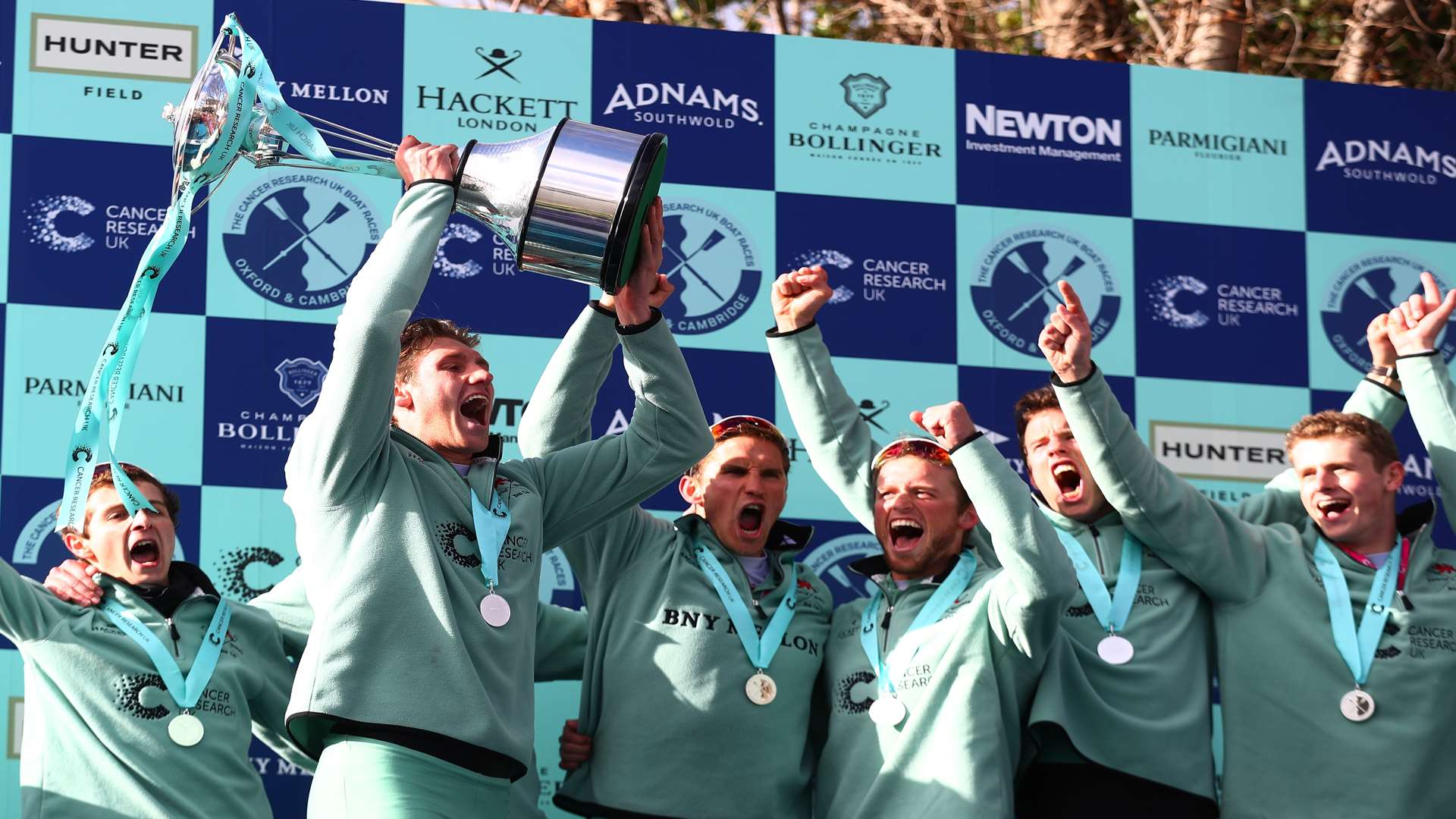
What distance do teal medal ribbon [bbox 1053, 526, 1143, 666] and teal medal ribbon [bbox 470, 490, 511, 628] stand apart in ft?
4.35

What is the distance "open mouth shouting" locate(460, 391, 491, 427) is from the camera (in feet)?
12.4

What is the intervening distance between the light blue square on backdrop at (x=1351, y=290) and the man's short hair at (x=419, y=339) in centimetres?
295

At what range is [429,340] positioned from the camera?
387cm

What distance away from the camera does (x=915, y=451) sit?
173 inches

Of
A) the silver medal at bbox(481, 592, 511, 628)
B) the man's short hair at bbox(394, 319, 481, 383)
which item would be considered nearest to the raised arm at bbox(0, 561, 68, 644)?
the man's short hair at bbox(394, 319, 481, 383)

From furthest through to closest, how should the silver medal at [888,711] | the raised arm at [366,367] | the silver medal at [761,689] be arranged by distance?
the silver medal at [761,689], the silver medal at [888,711], the raised arm at [366,367]

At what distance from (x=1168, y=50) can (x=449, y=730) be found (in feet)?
16.4

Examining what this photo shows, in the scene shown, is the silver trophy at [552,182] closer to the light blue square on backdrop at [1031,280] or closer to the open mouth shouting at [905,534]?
the open mouth shouting at [905,534]

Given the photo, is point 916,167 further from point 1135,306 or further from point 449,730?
point 449,730

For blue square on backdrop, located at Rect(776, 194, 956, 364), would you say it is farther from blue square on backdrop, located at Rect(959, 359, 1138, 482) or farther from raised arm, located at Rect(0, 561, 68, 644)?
raised arm, located at Rect(0, 561, 68, 644)

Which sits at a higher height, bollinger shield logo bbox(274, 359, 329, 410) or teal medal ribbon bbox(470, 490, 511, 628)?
bollinger shield logo bbox(274, 359, 329, 410)

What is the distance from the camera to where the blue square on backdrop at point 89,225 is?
5012 millimetres

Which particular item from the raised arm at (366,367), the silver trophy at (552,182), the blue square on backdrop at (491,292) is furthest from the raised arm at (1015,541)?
the blue square on backdrop at (491,292)

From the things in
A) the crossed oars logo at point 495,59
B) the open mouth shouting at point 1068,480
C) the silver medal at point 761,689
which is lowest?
the silver medal at point 761,689
